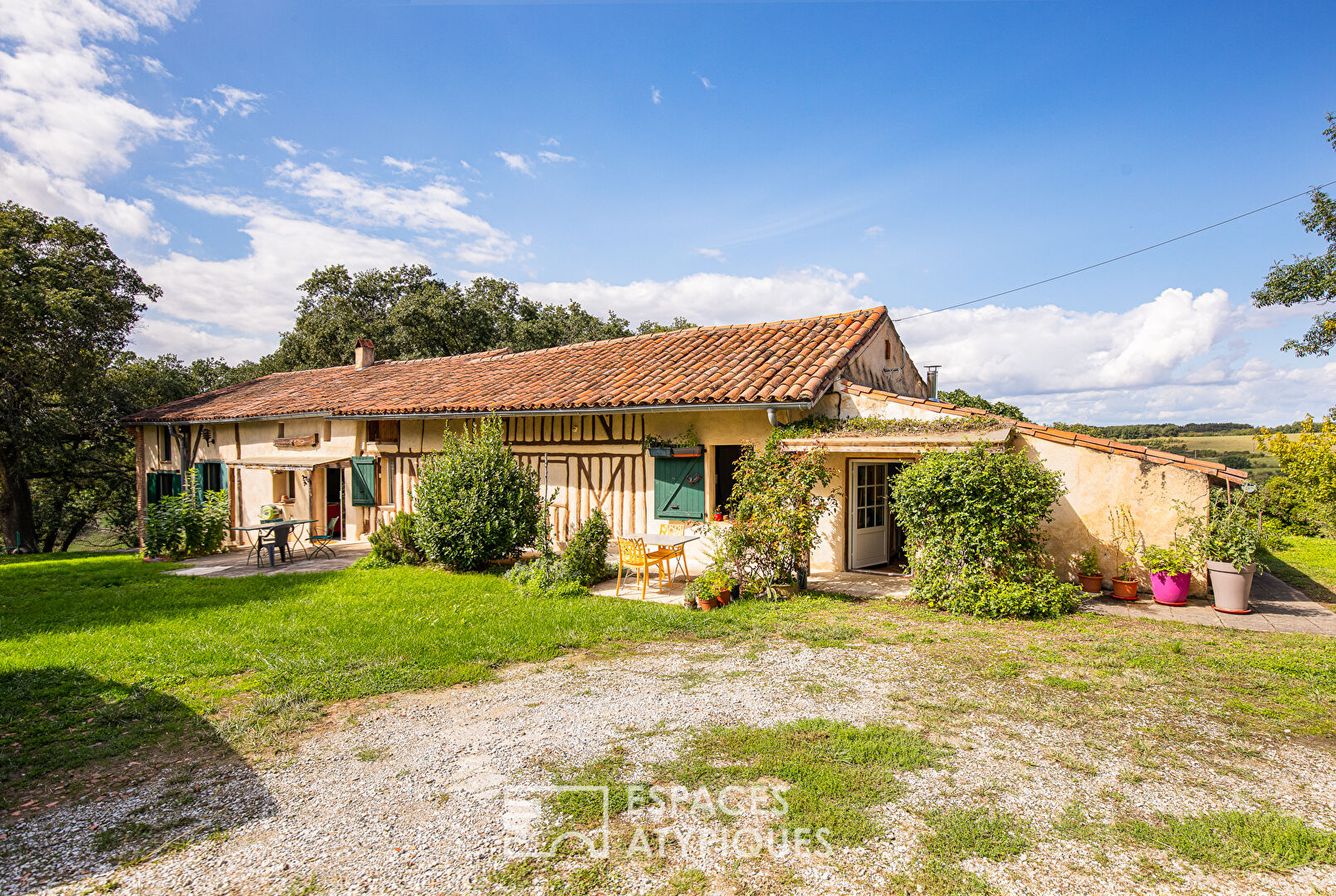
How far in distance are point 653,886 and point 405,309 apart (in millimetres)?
26906

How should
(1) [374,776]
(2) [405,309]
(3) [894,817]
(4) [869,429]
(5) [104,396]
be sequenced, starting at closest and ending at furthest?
(3) [894,817] < (1) [374,776] < (4) [869,429] < (5) [104,396] < (2) [405,309]

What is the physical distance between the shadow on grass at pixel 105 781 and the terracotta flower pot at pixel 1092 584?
886 cm

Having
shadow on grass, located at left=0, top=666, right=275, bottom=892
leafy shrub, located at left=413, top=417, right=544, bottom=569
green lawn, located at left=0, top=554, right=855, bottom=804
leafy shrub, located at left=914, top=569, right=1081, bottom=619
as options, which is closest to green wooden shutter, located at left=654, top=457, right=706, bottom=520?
leafy shrub, located at left=413, top=417, right=544, bottom=569

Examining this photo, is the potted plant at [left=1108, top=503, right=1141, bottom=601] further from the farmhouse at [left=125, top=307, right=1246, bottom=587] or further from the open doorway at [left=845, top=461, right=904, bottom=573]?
the open doorway at [left=845, top=461, right=904, bottom=573]

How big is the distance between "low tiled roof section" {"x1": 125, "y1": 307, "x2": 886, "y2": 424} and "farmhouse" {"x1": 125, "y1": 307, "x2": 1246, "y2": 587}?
0.06 meters

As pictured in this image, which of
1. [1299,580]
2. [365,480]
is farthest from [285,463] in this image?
[1299,580]

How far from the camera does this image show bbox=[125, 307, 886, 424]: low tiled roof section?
9305mm

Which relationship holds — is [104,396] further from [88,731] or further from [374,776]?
[374,776]

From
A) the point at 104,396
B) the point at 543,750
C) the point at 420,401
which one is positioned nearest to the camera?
the point at 543,750

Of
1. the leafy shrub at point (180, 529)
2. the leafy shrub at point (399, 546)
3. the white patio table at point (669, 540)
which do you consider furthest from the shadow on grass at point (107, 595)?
the white patio table at point (669, 540)

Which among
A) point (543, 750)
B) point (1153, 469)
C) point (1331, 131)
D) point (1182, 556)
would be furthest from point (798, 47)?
point (1331, 131)

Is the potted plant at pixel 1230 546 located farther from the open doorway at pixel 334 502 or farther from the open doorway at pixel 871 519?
the open doorway at pixel 334 502

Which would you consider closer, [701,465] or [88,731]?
[88,731]

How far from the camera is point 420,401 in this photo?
12820 millimetres
